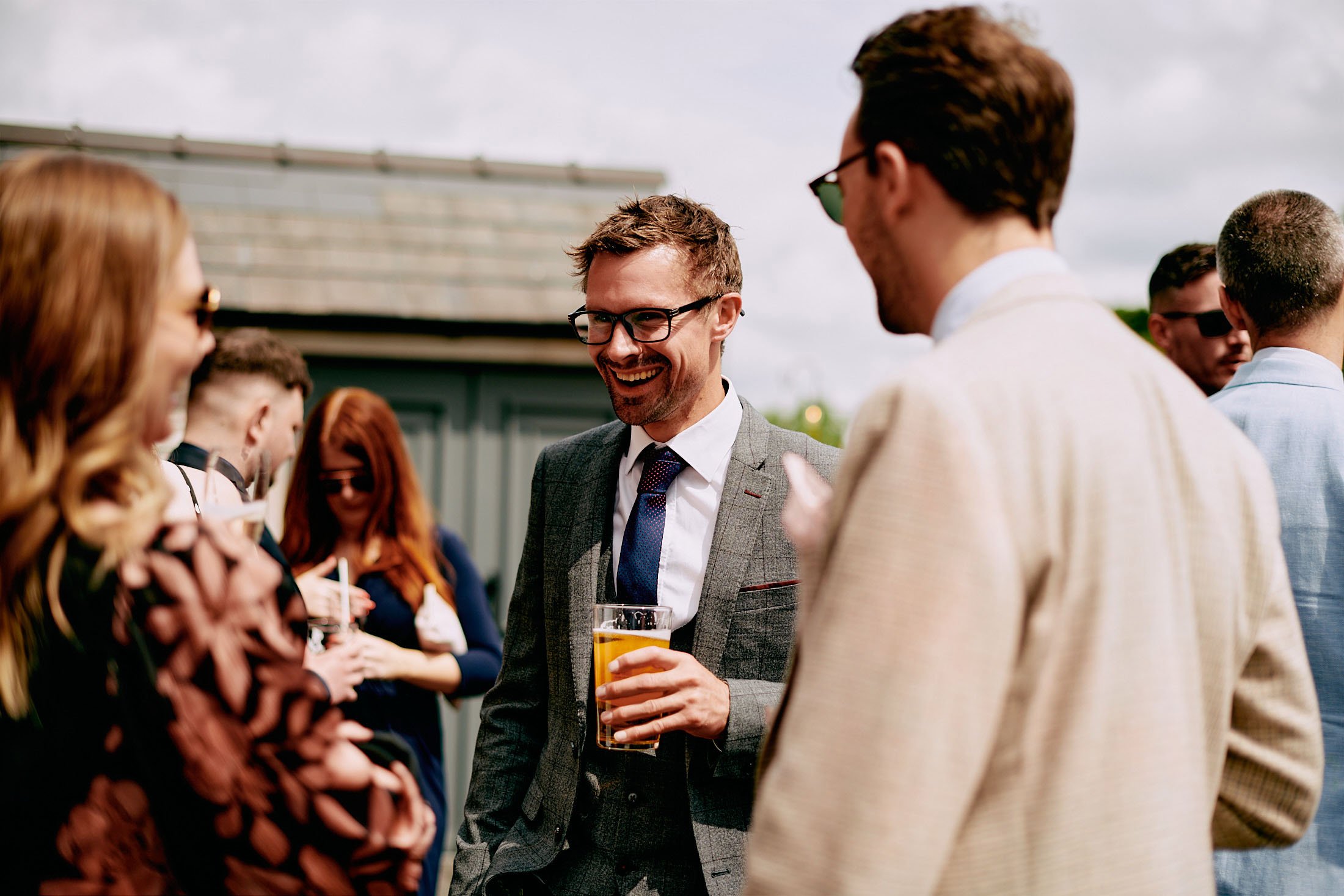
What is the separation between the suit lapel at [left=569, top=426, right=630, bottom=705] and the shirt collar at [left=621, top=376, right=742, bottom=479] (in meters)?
0.06

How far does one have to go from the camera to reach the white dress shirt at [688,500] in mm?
2510

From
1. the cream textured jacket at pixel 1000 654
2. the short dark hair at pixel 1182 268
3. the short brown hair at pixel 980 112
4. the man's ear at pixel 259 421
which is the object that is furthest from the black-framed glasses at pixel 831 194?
the short dark hair at pixel 1182 268

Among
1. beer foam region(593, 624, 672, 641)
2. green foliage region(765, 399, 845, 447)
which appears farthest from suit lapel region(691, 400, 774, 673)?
green foliage region(765, 399, 845, 447)

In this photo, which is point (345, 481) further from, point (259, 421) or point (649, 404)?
point (649, 404)

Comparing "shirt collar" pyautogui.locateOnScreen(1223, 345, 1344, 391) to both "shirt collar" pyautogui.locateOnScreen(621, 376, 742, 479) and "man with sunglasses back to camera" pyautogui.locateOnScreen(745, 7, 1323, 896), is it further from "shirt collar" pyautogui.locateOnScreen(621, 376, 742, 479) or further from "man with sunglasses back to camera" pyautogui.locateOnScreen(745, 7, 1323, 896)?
"man with sunglasses back to camera" pyautogui.locateOnScreen(745, 7, 1323, 896)

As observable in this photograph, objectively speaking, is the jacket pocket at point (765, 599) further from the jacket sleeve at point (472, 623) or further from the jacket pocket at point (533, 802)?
the jacket sleeve at point (472, 623)

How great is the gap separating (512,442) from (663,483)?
13.1 ft

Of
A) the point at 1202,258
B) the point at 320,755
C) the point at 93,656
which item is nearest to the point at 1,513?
the point at 93,656

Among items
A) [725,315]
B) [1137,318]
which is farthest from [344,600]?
[1137,318]

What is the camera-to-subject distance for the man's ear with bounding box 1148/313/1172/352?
4012 millimetres

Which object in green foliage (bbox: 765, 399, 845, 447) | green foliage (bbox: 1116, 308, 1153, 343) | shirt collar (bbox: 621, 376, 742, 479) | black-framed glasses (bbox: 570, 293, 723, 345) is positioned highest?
green foliage (bbox: 765, 399, 845, 447)

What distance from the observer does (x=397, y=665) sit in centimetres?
362

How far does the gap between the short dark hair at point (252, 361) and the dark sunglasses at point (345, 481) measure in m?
0.36

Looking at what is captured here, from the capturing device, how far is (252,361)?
3529 mm
